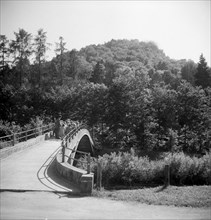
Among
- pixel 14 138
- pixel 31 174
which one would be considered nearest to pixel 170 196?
pixel 31 174

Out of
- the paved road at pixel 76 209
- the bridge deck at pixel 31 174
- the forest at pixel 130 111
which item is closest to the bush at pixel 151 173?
the bridge deck at pixel 31 174

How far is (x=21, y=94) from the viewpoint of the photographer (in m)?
40.5

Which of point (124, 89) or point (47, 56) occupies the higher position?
point (47, 56)

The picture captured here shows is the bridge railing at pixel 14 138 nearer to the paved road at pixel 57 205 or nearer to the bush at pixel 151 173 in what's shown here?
the paved road at pixel 57 205

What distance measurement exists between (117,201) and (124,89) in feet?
93.2

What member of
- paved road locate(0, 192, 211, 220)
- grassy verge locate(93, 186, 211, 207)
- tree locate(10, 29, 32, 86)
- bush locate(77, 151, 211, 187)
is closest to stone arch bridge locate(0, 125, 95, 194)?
paved road locate(0, 192, 211, 220)

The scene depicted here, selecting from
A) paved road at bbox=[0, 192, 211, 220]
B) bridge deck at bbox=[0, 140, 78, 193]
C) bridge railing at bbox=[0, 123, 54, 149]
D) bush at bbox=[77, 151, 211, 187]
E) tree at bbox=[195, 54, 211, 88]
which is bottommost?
bush at bbox=[77, 151, 211, 187]

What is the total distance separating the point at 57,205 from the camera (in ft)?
26.3

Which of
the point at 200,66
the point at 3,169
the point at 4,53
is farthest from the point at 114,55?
the point at 3,169

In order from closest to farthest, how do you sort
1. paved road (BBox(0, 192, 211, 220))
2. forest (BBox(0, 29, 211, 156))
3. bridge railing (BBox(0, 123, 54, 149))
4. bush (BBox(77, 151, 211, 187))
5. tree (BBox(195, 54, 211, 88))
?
paved road (BBox(0, 192, 211, 220)), bush (BBox(77, 151, 211, 187)), bridge railing (BBox(0, 123, 54, 149)), forest (BBox(0, 29, 211, 156)), tree (BBox(195, 54, 211, 88))

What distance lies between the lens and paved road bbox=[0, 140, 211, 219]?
7.44 m

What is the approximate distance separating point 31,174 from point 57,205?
3570mm

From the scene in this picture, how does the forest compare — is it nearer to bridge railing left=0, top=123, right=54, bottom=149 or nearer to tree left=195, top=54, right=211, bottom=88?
bridge railing left=0, top=123, right=54, bottom=149

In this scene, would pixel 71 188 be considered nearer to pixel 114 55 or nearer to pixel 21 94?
pixel 21 94
